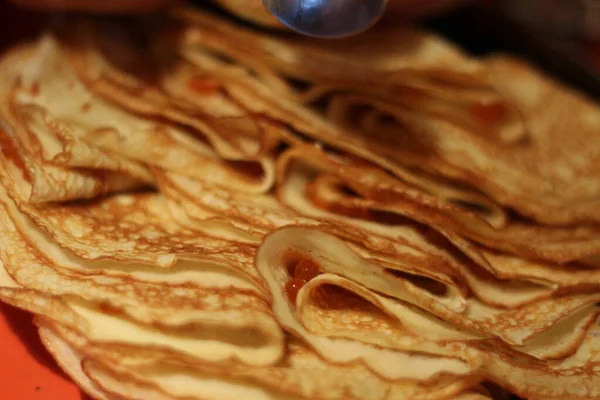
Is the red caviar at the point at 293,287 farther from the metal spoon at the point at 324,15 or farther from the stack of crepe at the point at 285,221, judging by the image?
the metal spoon at the point at 324,15

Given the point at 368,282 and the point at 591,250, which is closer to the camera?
the point at 368,282

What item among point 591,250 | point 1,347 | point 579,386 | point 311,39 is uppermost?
point 311,39

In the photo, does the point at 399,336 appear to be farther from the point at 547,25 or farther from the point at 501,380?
the point at 547,25

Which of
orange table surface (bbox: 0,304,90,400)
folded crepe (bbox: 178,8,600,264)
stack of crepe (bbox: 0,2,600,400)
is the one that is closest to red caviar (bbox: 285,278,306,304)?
stack of crepe (bbox: 0,2,600,400)

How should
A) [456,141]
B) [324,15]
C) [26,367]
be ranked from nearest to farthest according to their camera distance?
[26,367], [324,15], [456,141]

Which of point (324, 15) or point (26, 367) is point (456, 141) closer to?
point (324, 15)

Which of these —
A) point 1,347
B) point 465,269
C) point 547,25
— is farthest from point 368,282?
point 547,25

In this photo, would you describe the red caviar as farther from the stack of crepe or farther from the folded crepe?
the folded crepe

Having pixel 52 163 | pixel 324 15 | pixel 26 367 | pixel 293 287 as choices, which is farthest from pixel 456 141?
pixel 26 367
